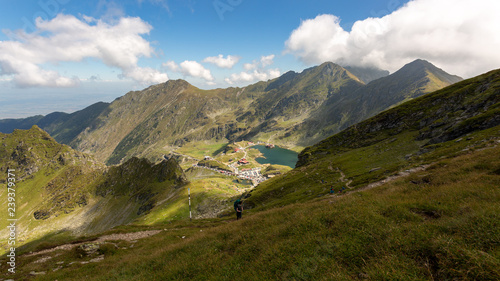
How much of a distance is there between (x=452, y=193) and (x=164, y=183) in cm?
17072

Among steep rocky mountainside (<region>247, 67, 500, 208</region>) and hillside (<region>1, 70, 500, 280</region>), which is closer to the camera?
hillside (<region>1, 70, 500, 280</region>)

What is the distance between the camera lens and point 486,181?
15.7 m

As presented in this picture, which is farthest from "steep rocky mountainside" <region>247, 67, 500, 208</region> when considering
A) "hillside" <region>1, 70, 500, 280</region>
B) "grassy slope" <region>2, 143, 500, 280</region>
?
"grassy slope" <region>2, 143, 500, 280</region>

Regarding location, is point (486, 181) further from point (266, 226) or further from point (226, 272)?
point (226, 272)

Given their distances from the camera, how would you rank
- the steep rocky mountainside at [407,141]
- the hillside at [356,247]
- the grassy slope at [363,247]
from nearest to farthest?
the grassy slope at [363,247], the hillside at [356,247], the steep rocky mountainside at [407,141]

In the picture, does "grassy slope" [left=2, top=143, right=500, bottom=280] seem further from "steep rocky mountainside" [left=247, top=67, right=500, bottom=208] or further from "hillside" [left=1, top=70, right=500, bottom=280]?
"steep rocky mountainside" [left=247, top=67, right=500, bottom=208]

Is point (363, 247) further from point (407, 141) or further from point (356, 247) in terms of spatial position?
point (407, 141)

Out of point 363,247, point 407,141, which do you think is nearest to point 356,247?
point 363,247

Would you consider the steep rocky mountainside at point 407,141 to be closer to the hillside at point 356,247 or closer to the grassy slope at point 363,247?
the hillside at point 356,247

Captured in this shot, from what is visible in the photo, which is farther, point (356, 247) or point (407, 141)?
point (407, 141)

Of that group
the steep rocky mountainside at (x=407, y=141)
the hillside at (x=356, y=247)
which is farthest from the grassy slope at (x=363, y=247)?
the steep rocky mountainside at (x=407, y=141)

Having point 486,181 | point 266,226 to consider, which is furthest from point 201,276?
point 486,181

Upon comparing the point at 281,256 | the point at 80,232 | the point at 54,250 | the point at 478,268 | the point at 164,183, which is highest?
the point at 478,268

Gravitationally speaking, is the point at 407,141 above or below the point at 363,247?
below
